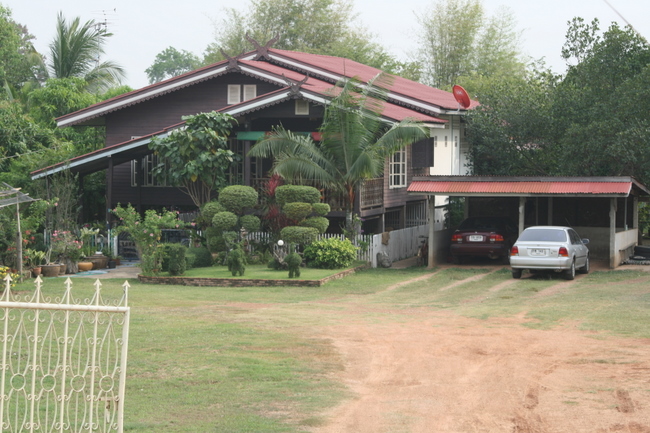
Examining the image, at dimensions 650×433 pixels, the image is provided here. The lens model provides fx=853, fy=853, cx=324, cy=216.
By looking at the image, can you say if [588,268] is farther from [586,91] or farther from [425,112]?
[425,112]

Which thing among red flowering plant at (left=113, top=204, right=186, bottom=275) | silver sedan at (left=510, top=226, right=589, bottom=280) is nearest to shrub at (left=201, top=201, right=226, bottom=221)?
red flowering plant at (left=113, top=204, right=186, bottom=275)

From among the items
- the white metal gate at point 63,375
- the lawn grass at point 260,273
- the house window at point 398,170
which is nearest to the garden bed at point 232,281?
the lawn grass at point 260,273

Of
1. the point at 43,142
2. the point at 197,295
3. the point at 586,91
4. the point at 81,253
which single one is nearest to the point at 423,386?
the point at 197,295

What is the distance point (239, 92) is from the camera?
31328mm

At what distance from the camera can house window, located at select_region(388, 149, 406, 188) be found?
98.2 ft

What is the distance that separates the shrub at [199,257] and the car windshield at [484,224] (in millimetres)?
7880

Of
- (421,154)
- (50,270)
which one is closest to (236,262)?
(50,270)

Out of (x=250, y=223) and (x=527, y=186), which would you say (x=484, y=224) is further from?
(x=250, y=223)

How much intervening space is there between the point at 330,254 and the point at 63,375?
17081mm

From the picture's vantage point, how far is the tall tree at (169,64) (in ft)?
433

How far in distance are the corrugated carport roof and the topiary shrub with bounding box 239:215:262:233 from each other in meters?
4.66

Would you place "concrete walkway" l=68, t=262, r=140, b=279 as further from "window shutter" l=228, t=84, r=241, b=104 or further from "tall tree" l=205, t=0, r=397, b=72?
"tall tree" l=205, t=0, r=397, b=72

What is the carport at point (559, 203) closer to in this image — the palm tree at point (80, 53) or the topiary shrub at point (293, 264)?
the topiary shrub at point (293, 264)

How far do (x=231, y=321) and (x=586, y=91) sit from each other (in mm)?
18028
